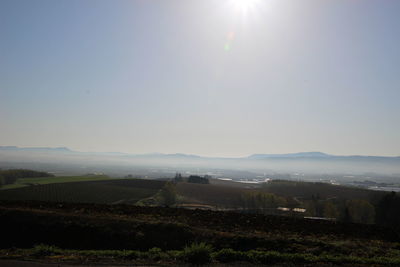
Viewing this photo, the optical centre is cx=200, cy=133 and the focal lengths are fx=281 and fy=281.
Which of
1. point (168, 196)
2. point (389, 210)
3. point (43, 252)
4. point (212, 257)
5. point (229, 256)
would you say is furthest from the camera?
point (168, 196)

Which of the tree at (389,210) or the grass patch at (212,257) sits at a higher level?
the grass patch at (212,257)

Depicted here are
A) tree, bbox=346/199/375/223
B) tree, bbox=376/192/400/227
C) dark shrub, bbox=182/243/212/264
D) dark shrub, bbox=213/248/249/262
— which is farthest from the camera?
tree, bbox=346/199/375/223

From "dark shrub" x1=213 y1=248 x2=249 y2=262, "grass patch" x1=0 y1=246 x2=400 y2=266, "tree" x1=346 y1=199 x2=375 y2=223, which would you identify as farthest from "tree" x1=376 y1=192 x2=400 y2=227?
"dark shrub" x1=213 y1=248 x2=249 y2=262

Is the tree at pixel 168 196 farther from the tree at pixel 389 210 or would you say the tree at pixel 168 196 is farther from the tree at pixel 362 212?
the tree at pixel 389 210

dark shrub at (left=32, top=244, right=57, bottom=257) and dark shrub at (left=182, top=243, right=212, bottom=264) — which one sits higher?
dark shrub at (left=182, top=243, right=212, bottom=264)

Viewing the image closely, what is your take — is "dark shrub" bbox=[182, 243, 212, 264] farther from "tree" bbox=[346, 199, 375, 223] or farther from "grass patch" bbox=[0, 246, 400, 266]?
"tree" bbox=[346, 199, 375, 223]

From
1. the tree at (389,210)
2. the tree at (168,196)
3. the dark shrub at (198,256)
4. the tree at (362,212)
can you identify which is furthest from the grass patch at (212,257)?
the tree at (168,196)

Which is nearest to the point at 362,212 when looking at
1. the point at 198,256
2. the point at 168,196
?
the point at 168,196

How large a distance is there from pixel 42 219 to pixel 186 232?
8292mm

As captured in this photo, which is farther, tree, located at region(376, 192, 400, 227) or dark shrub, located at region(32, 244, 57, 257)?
tree, located at region(376, 192, 400, 227)

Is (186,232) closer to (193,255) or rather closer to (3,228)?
(193,255)

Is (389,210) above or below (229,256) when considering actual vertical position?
below

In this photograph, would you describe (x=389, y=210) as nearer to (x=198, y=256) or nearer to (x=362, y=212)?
(x=362, y=212)

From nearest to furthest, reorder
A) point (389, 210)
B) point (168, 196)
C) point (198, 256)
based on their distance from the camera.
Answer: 1. point (198, 256)
2. point (389, 210)
3. point (168, 196)
